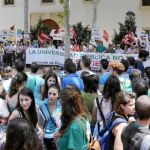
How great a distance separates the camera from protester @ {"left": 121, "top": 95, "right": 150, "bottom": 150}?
3857mm

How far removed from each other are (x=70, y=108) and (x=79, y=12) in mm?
30725

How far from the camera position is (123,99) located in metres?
4.96

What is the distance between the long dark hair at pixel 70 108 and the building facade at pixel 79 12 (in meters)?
24.6

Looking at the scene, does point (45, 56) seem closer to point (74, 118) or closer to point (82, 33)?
point (82, 33)

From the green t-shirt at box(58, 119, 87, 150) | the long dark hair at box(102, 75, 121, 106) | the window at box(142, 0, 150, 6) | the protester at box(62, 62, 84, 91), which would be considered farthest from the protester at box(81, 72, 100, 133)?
the window at box(142, 0, 150, 6)

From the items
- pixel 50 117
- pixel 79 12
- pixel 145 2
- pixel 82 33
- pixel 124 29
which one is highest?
pixel 145 2

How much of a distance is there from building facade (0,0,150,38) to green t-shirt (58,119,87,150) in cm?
2483

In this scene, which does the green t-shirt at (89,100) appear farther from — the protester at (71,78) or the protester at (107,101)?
the protester at (71,78)

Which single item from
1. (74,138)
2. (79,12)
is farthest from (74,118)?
(79,12)

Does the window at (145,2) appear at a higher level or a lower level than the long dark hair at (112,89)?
higher

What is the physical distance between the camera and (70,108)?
15.1 ft

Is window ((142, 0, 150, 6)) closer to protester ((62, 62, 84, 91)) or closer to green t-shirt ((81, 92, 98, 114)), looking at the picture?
protester ((62, 62, 84, 91))

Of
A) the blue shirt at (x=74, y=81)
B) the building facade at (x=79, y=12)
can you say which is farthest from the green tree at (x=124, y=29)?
the blue shirt at (x=74, y=81)

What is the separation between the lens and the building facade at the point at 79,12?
32.7m
